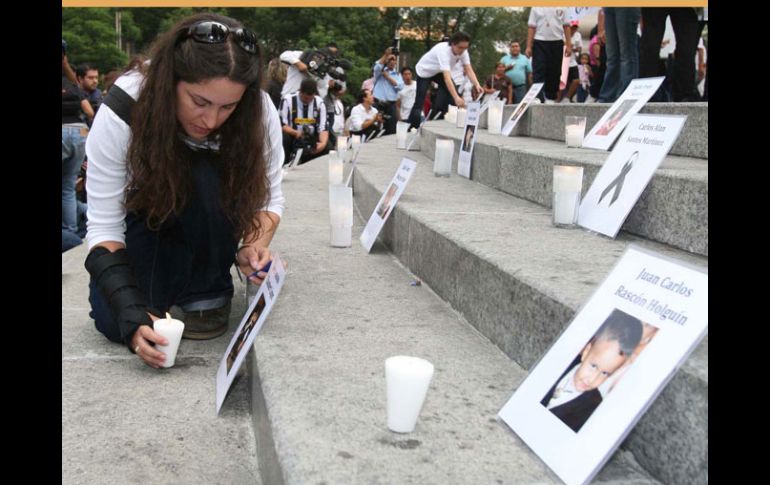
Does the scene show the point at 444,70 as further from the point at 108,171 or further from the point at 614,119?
the point at 108,171

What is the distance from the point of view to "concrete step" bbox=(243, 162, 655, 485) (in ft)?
4.13

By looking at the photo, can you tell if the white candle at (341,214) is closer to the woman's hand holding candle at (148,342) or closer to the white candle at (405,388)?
the woman's hand holding candle at (148,342)

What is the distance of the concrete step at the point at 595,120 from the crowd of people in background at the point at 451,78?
→ 155mm

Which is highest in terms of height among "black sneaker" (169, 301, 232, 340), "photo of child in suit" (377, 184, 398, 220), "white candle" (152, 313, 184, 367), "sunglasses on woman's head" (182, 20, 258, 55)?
"sunglasses on woman's head" (182, 20, 258, 55)

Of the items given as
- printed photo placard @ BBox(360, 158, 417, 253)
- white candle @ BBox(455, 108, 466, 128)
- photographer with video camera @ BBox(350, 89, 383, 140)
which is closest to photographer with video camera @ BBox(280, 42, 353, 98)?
photographer with video camera @ BBox(350, 89, 383, 140)

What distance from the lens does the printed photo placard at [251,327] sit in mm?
1783

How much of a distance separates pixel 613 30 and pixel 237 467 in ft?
13.1

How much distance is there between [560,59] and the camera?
6.53 meters

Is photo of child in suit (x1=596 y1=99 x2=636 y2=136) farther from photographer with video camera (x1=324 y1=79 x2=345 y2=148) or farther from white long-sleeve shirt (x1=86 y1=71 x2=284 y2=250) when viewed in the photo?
photographer with video camera (x1=324 y1=79 x2=345 y2=148)

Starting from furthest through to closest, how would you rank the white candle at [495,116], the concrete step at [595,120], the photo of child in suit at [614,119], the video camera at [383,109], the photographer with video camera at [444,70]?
the video camera at [383,109] < the photographer with video camera at [444,70] < the white candle at [495,116] < the photo of child in suit at [614,119] < the concrete step at [595,120]

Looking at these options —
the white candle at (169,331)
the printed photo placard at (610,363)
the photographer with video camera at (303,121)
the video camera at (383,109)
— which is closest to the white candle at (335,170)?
the white candle at (169,331)

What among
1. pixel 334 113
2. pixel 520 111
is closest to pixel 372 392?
pixel 520 111

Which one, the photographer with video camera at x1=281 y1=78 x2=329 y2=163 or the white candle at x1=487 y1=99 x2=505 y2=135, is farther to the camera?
the photographer with video camera at x1=281 y1=78 x2=329 y2=163

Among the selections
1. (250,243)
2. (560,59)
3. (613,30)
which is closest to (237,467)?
(250,243)
